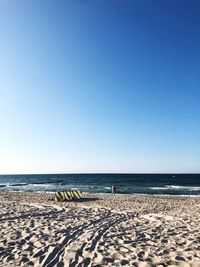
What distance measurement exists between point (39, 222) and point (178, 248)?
5895 mm

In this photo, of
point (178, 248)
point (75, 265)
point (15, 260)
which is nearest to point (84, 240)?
point (75, 265)

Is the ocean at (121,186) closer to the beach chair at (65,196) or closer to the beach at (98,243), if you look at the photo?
the beach chair at (65,196)

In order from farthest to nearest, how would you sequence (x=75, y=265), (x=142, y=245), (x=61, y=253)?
(x=142, y=245)
(x=61, y=253)
(x=75, y=265)

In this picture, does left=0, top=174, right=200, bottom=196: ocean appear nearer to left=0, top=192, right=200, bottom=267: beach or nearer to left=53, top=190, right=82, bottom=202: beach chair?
left=53, top=190, right=82, bottom=202: beach chair

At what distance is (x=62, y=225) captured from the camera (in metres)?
8.66

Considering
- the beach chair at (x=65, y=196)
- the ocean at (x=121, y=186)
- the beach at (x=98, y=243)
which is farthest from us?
the ocean at (x=121, y=186)

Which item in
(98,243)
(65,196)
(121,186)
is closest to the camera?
(98,243)

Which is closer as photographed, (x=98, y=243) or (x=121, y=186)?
(x=98, y=243)

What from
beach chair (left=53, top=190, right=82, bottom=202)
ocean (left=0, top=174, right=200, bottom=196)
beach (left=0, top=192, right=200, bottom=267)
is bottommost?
ocean (left=0, top=174, right=200, bottom=196)

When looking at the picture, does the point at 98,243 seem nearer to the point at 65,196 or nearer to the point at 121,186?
the point at 65,196

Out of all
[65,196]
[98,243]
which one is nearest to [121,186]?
[65,196]

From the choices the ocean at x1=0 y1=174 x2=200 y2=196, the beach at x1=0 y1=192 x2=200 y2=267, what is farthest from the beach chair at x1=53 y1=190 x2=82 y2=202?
the ocean at x1=0 y1=174 x2=200 y2=196

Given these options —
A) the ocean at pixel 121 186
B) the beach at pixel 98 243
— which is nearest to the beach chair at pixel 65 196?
the beach at pixel 98 243

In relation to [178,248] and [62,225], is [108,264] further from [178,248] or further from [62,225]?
[62,225]
